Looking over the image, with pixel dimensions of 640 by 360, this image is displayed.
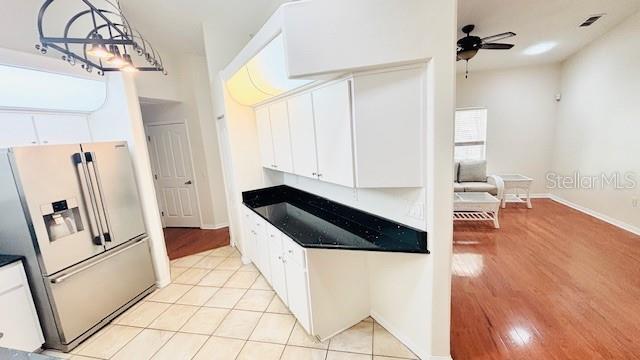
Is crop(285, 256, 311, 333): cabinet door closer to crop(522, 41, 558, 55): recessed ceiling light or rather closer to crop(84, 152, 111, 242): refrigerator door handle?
crop(84, 152, 111, 242): refrigerator door handle

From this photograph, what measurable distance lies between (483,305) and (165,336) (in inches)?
112

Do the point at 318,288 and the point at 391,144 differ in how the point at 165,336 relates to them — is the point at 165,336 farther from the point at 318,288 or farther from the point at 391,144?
the point at 391,144

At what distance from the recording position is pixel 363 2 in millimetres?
1422

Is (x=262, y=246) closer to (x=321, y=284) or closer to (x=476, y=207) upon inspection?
(x=321, y=284)

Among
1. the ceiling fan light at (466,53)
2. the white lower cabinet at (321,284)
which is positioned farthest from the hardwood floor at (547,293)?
the ceiling fan light at (466,53)

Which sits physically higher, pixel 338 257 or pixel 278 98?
pixel 278 98

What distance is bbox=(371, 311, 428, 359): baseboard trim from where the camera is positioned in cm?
181

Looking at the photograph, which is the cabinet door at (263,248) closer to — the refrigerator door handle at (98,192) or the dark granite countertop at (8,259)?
the refrigerator door handle at (98,192)

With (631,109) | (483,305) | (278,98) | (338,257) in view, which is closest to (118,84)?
(278,98)

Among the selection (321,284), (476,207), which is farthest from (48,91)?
(476,207)

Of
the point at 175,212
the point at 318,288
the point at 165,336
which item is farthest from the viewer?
the point at 175,212

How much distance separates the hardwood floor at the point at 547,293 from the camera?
6.18 feet

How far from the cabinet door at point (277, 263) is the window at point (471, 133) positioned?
5019mm

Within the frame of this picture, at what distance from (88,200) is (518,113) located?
24.0 ft
